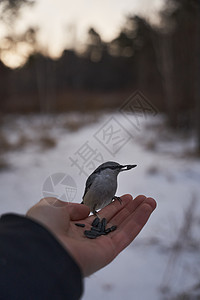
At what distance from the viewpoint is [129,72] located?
10.1m

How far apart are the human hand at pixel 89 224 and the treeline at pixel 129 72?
2.17 m

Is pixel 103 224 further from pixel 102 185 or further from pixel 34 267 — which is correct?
pixel 34 267

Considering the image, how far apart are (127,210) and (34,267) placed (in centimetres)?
53

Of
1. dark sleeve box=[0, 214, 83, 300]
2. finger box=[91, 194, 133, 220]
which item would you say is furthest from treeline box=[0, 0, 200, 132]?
dark sleeve box=[0, 214, 83, 300]

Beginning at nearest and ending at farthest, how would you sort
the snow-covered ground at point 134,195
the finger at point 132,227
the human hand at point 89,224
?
the human hand at point 89,224
the finger at point 132,227
the snow-covered ground at point 134,195

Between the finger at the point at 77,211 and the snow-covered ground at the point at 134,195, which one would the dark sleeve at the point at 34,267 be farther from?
the finger at the point at 77,211

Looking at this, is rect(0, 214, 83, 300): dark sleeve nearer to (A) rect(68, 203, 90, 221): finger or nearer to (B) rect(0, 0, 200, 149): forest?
(A) rect(68, 203, 90, 221): finger

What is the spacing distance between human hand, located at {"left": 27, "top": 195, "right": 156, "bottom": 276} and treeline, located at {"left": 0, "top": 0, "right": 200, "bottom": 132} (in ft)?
7.13

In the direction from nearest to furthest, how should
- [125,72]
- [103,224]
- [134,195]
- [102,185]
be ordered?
1. [102,185]
2. [103,224]
3. [134,195]
4. [125,72]

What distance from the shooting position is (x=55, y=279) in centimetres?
65

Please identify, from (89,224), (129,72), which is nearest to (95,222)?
(89,224)

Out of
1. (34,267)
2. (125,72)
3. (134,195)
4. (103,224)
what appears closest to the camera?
(34,267)

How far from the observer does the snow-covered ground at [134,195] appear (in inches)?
55.0

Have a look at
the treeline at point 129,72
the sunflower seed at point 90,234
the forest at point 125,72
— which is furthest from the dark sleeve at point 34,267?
the treeline at point 129,72
